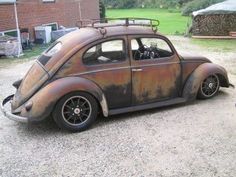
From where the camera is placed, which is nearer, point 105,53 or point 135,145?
point 135,145

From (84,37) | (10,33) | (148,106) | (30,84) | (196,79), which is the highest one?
(84,37)

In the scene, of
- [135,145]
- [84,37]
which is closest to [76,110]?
[135,145]

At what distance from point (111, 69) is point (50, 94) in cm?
116

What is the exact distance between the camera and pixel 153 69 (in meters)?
6.81

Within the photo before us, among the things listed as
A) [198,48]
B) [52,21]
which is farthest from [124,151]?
[52,21]

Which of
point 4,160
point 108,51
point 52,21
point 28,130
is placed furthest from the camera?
point 52,21

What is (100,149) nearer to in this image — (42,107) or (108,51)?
(42,107)

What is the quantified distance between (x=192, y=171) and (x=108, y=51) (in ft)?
9.41

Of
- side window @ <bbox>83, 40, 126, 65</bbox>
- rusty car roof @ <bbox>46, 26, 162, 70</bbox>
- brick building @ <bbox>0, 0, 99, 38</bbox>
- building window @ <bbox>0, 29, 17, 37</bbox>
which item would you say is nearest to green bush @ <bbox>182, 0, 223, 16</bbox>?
brick building @ <bbox>0, 0, 99, 38</bbox>

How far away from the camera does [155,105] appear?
6.91 metres

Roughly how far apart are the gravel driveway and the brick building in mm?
8853

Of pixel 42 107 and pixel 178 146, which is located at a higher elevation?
pixel 42 107

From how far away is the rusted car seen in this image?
Result: 6.06 m

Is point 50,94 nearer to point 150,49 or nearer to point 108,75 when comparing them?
point 108,75
